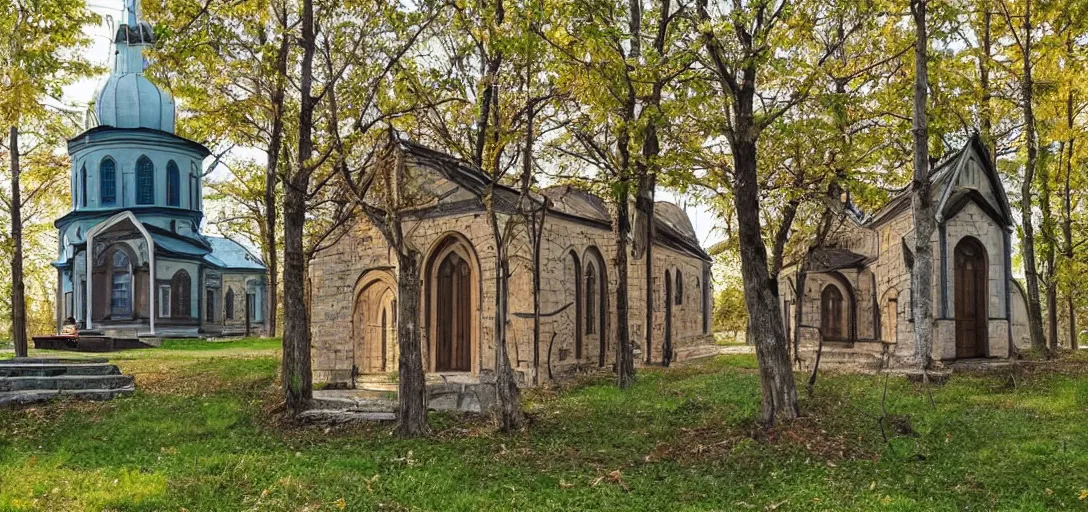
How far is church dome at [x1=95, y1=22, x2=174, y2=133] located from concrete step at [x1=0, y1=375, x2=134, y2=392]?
23.4 m

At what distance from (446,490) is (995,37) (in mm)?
18661

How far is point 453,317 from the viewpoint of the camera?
57.3 ft

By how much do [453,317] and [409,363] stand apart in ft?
18.0

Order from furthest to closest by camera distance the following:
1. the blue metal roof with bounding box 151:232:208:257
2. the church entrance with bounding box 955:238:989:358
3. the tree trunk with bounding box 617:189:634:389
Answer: the blue metal roof with bounding box 151:232:208:257 → the church entrance with bounding box 955:238:989:358 → the tree trunk with bounding box 617:189:634:389

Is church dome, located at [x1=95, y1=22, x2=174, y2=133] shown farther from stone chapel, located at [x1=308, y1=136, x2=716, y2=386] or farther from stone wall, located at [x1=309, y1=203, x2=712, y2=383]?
stone chapel, located at [x1=308, y1=136, x2=716, y2=386]

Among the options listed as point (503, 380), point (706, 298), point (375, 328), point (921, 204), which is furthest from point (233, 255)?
point (921, 204)

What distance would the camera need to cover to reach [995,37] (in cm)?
2023

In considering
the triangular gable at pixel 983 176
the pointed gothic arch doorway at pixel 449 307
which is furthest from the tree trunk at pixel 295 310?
the triangular gable at pixel 983 176

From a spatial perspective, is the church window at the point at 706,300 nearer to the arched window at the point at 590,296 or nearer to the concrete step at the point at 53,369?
the arched window at the point at 590,296

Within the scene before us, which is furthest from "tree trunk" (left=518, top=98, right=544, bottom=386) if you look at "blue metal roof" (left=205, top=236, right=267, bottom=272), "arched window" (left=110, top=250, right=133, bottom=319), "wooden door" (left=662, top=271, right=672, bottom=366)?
"blue metal roof" (left=205, top=236, right=267, bottom=272)

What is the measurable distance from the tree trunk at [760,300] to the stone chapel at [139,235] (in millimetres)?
27830

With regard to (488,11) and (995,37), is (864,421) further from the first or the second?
(995,37)

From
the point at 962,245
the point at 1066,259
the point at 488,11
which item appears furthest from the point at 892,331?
the point at 488,11

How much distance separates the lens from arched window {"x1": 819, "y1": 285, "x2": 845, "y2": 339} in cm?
2614
